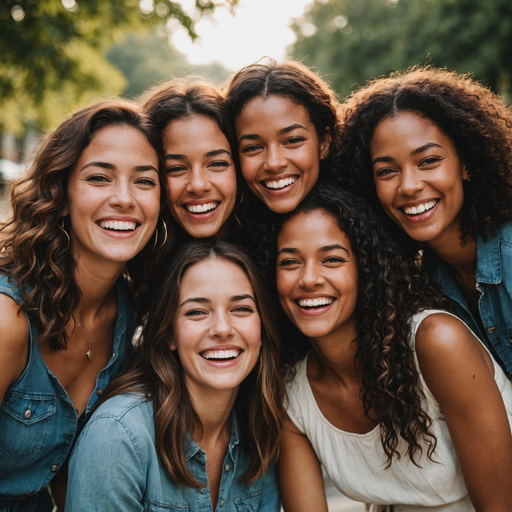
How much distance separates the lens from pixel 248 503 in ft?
10.1

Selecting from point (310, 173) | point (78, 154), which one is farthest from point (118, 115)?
point (310, 173)

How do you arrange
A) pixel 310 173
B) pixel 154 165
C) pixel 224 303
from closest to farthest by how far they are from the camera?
pixel 224 303 < pixel 154 165 < pixel 310 173

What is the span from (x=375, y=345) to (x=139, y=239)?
61.4 inches

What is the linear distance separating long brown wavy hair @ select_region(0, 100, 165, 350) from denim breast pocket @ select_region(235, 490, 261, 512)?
1415 mm

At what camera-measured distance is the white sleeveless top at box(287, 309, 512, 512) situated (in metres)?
2.88

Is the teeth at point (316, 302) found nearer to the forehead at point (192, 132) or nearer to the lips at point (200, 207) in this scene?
the lips at point (200, 207)

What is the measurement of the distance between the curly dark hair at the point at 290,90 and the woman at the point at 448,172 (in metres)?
0.26

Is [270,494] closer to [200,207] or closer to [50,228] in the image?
[200,207]

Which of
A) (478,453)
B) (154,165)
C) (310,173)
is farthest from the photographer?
(310,173)

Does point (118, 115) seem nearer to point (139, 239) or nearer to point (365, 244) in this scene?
point (139, 239)

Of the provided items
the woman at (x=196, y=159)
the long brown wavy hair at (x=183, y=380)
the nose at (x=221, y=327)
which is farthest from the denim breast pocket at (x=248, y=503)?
the woman at (x=196, y=159)

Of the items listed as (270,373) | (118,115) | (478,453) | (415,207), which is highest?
(118,115)

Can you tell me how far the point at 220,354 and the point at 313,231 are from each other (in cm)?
92

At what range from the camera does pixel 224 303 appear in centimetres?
294
